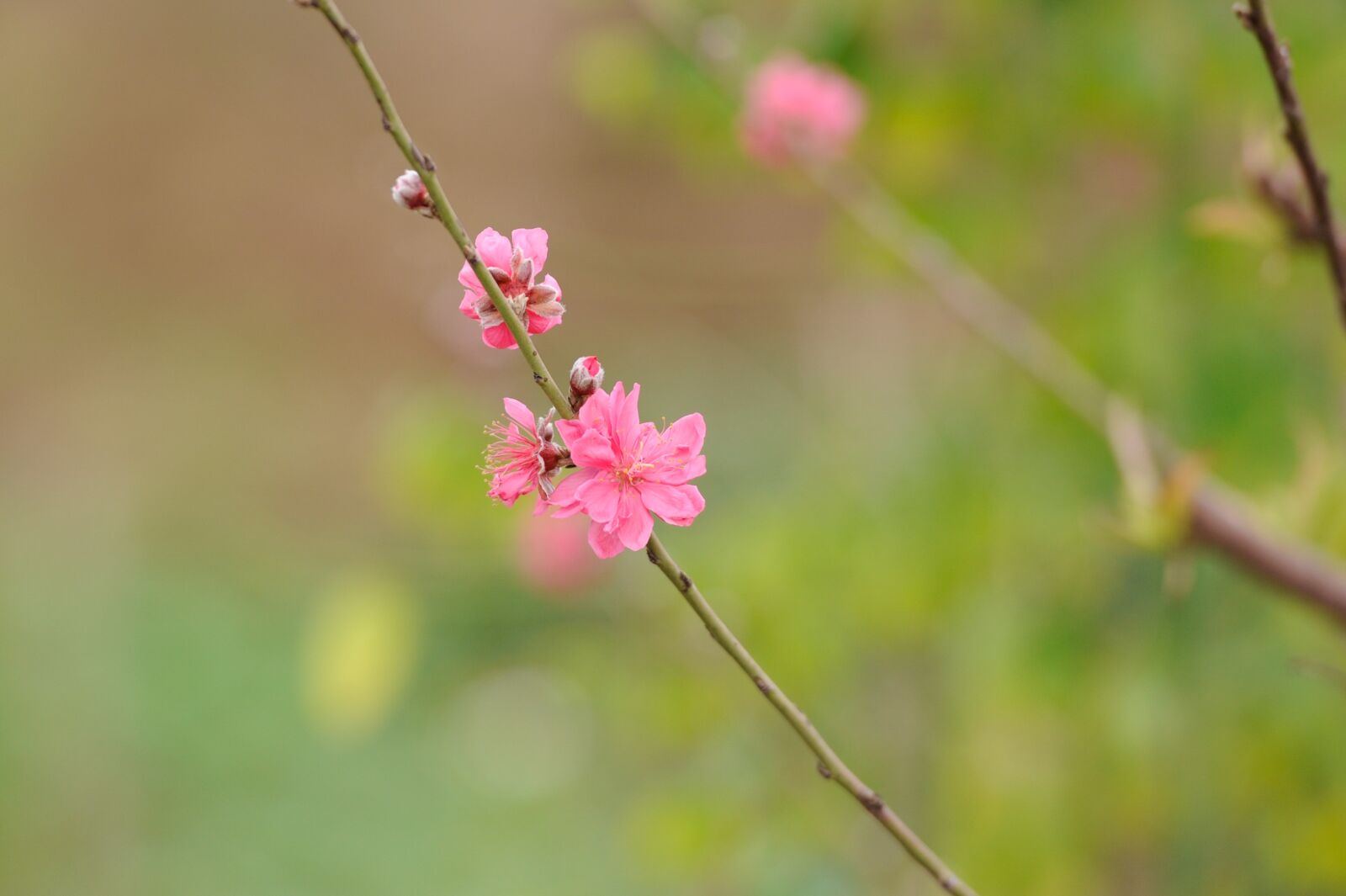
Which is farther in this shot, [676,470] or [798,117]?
[798,117]

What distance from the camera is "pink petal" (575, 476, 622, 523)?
52 cm

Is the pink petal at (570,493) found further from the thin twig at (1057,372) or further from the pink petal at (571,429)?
the thin twig at (1057,372)

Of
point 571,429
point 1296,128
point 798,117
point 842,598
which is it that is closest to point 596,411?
point 571,429

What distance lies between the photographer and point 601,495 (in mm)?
521

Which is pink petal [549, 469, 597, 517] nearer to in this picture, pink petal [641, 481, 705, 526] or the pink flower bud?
pink petal [641, 481, 705, 526]

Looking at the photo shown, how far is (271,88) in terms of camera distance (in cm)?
538

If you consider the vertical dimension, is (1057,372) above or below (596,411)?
below

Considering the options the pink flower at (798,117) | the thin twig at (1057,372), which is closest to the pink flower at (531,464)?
the thin twig at (1057,372)

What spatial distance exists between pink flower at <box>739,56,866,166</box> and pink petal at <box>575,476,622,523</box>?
0.66 meters

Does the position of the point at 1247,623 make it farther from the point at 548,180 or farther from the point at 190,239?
the point at 190,239

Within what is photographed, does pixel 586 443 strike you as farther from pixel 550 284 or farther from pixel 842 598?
pixel 842 598

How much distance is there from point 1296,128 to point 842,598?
0.96m


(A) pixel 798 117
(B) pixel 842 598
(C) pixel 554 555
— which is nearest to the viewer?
(A) pixel 798 117

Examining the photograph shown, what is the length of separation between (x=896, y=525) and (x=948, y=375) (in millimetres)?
517
